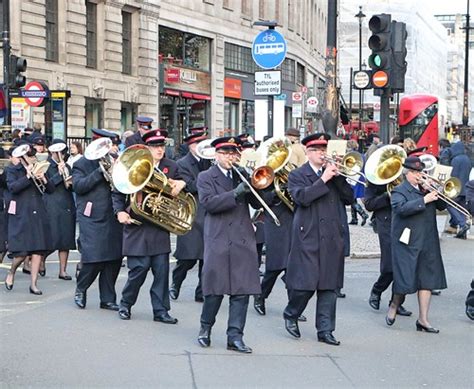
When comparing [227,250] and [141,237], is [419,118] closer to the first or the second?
[141,237]

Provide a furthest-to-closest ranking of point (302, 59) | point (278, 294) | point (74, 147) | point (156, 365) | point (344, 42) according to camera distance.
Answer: point (344, 42) < point (302, 59) < point (74, 147) < point (278, 294) < point (156, 365)

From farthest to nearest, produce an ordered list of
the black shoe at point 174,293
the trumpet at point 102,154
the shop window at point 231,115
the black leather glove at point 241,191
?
the shop window at point 231,115
the black shoe at point 174,293
the trumpet at point 102,154
the black leather glove at point 241,191

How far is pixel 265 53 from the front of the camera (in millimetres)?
15078

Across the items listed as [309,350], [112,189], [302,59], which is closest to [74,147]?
[112,189]

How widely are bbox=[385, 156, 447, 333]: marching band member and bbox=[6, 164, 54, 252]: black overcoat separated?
4.44 meters

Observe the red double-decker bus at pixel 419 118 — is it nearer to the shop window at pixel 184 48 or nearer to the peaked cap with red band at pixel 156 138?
the shop window at pixel 184 48

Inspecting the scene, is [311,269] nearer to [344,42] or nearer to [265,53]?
[265,53]

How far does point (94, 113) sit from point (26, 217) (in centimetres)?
2215

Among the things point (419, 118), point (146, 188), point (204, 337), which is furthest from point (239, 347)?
point (419, 118)

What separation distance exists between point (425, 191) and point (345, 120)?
3259 centimetres

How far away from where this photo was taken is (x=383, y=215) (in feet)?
32.6

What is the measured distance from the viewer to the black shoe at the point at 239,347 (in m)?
Result: 7.68

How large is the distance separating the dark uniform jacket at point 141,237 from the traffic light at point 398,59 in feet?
18.0

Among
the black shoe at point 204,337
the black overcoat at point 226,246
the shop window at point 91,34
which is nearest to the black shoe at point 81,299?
the black shoe at point 204,337
